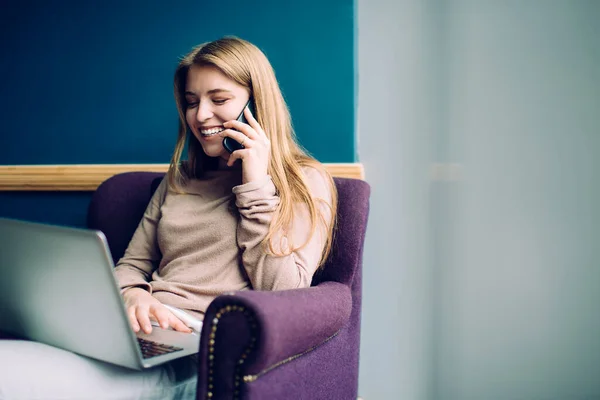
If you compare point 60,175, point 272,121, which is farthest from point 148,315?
point 60,175

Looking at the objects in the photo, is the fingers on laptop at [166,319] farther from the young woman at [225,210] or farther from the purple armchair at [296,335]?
the purple armchair at [296,335]

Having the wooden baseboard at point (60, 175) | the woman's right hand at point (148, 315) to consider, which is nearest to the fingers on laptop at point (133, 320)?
the woman's right hand at point (148, 315)

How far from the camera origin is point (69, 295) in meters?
0.76

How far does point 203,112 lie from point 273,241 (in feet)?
1.11

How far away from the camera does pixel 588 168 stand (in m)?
1.32

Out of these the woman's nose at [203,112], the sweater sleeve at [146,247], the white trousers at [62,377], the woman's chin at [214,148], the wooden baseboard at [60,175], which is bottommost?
the white trousers at [62,377]

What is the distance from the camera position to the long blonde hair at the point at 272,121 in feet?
3.72

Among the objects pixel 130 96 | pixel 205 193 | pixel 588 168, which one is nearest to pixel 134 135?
pixel 130 96

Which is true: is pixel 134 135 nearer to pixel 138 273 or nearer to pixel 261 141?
pixel 138 273

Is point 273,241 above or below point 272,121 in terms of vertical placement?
below

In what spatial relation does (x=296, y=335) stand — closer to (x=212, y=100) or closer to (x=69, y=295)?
(x=69, y=295)

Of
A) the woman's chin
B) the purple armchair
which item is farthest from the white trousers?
the woman's chin

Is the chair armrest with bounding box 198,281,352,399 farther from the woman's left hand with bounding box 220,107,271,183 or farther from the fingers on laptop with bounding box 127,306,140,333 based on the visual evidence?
the woman's left hand with bounding box 220,107,271,183

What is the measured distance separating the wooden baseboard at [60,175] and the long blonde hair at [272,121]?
0.46m
